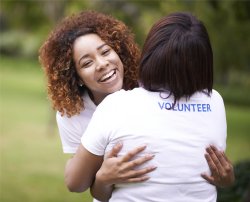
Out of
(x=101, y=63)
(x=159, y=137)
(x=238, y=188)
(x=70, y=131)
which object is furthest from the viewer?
(x=238, y=188)

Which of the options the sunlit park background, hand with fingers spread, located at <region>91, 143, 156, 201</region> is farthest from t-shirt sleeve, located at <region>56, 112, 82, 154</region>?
the sunlit park background

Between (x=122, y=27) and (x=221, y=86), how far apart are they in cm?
1820

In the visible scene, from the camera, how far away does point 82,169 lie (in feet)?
6.50

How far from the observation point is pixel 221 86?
20.4 m

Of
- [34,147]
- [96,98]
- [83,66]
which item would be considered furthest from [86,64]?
[34,147]

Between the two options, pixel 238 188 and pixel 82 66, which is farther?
pixel 238 188

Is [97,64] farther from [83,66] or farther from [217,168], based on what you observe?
[217,168]

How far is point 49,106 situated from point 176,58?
37.1ft

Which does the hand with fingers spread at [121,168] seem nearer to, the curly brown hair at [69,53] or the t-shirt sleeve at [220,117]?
the t-shirt sleeve at [220,117]

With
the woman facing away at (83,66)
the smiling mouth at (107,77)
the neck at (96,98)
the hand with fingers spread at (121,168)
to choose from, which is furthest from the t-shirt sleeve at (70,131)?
the hand with fingers spread at (121,168)

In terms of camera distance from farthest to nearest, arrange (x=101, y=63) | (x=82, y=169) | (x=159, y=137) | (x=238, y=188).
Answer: (x=238, y=188)
(x=101, y=63)
(x=82, y=169)
(x=159, y=137)

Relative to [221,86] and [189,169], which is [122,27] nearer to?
[189,169]

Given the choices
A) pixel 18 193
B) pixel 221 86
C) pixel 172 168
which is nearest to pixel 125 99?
pixel 172 168

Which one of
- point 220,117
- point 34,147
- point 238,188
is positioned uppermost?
point 220,117
